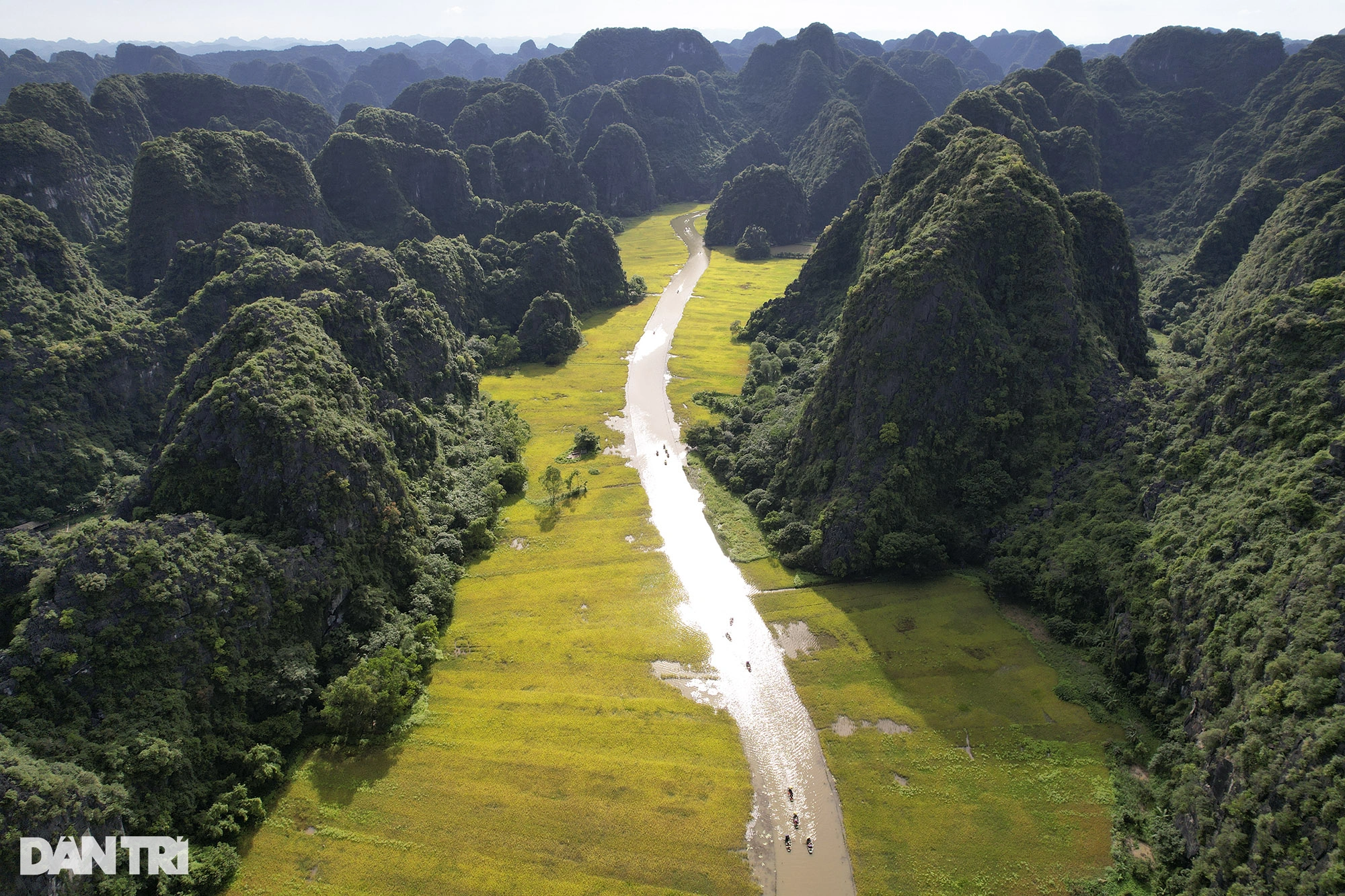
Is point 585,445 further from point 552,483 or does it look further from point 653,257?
point 653,257

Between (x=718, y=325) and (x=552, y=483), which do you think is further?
(x=718, y=325)

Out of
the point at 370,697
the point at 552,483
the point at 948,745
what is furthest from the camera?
the point at 552,483

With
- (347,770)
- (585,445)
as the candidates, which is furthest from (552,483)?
(347,770)

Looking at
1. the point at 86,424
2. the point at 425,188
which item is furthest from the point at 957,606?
the point at 425,188

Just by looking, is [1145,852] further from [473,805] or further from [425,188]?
[425,188]

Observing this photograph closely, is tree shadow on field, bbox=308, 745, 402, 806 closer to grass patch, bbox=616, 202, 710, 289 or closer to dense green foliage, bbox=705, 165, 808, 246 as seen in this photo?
grass patch, bbox=616, 202, 710, 289

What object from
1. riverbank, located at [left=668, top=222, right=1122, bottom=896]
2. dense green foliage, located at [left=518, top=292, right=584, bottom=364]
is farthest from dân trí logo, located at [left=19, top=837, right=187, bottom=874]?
dense green foliage, located at [left=518, top=292, right=584, bottom=364]
